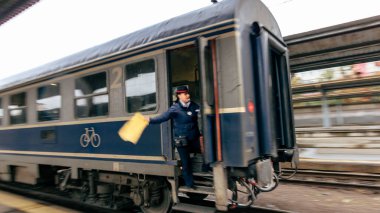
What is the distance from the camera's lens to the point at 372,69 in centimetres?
1758

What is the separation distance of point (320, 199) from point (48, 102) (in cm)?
598

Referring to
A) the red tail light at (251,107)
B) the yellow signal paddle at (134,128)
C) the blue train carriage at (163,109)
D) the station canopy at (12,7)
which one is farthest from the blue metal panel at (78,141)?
the station canopy at (12,7)

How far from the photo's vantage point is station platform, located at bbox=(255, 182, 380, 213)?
17.4ft

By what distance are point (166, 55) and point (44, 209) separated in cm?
390

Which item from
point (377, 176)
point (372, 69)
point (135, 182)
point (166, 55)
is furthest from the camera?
point (372, 69)

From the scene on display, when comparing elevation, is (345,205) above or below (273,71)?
below

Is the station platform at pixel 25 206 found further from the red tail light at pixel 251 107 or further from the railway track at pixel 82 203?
the red tail light at pixel 251 107

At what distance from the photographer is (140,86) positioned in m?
4.69

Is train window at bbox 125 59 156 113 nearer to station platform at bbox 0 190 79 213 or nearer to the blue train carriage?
the blue train carriage

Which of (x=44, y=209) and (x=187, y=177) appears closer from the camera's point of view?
(x=187, y=177)

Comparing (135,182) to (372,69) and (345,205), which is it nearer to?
(345,205)

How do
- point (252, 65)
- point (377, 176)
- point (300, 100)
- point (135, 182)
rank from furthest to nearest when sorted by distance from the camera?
1. point (300, 100)
2. point (377, 176)
3. point (135, 182)
4. point (252, 65)

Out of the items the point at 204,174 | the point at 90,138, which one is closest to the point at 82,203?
the point at 90,138

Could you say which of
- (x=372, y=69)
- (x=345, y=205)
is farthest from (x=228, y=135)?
(x=372, y=69)
